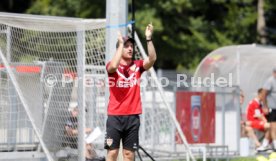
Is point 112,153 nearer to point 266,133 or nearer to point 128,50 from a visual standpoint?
point 128,50

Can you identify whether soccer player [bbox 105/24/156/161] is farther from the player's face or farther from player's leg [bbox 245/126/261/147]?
player's leg [bbox 245/126/261/147]

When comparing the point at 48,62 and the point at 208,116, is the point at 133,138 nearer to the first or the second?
the point at 48,62

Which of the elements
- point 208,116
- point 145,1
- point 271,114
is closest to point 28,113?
point 208,116

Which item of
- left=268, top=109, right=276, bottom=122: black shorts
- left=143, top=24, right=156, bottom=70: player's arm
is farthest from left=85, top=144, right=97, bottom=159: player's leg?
left=268, top=109, right=276, bottom=122: black shorts

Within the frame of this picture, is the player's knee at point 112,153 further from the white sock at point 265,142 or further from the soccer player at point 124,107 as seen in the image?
the white sock at point 265,142

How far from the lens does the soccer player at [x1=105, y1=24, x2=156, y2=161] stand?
1069cm

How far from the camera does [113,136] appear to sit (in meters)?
10.7

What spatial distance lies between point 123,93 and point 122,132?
1.74ft

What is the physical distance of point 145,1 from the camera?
104 feet

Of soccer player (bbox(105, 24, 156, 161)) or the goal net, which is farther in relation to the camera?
the goal net

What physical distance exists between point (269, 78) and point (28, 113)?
867 centimetres

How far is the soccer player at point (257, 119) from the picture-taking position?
64.3 feet

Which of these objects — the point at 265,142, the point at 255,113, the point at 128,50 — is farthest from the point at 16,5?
the point at 128,50

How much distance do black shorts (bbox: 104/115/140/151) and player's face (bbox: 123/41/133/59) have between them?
0.82 metres
